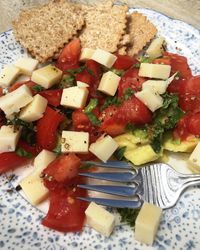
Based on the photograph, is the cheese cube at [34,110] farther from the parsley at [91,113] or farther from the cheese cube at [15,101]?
the parsley at [91,113]

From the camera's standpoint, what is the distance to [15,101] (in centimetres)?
286

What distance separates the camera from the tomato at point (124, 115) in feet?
9.09

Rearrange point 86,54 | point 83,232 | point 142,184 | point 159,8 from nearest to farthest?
1. point 83,232
2. point 142,184
3. point 86,54
4. point 159,8

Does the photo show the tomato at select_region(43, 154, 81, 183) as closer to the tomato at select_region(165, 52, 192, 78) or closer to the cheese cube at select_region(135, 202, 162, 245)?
the cheese cube at select_region(135, 202, 162, 245)

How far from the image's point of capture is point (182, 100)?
2928mm

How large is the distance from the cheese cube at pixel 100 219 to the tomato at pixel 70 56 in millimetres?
1293

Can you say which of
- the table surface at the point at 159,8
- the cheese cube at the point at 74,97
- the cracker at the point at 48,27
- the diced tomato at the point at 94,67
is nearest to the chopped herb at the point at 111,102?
the cheese cube at the point at 74,97

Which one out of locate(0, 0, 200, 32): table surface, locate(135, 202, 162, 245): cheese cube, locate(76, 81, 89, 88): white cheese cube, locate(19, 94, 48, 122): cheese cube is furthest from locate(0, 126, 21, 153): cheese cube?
locate(0, 0, 200, 32): table surface

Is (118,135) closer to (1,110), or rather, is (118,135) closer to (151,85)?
(151,85)

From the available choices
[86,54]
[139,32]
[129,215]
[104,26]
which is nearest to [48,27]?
[104,26]

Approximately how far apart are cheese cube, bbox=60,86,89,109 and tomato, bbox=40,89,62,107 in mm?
48

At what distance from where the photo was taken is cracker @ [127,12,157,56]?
11.7 ft

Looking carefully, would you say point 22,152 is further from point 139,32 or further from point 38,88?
point 139,32

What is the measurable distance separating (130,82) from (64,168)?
2.82 ft
